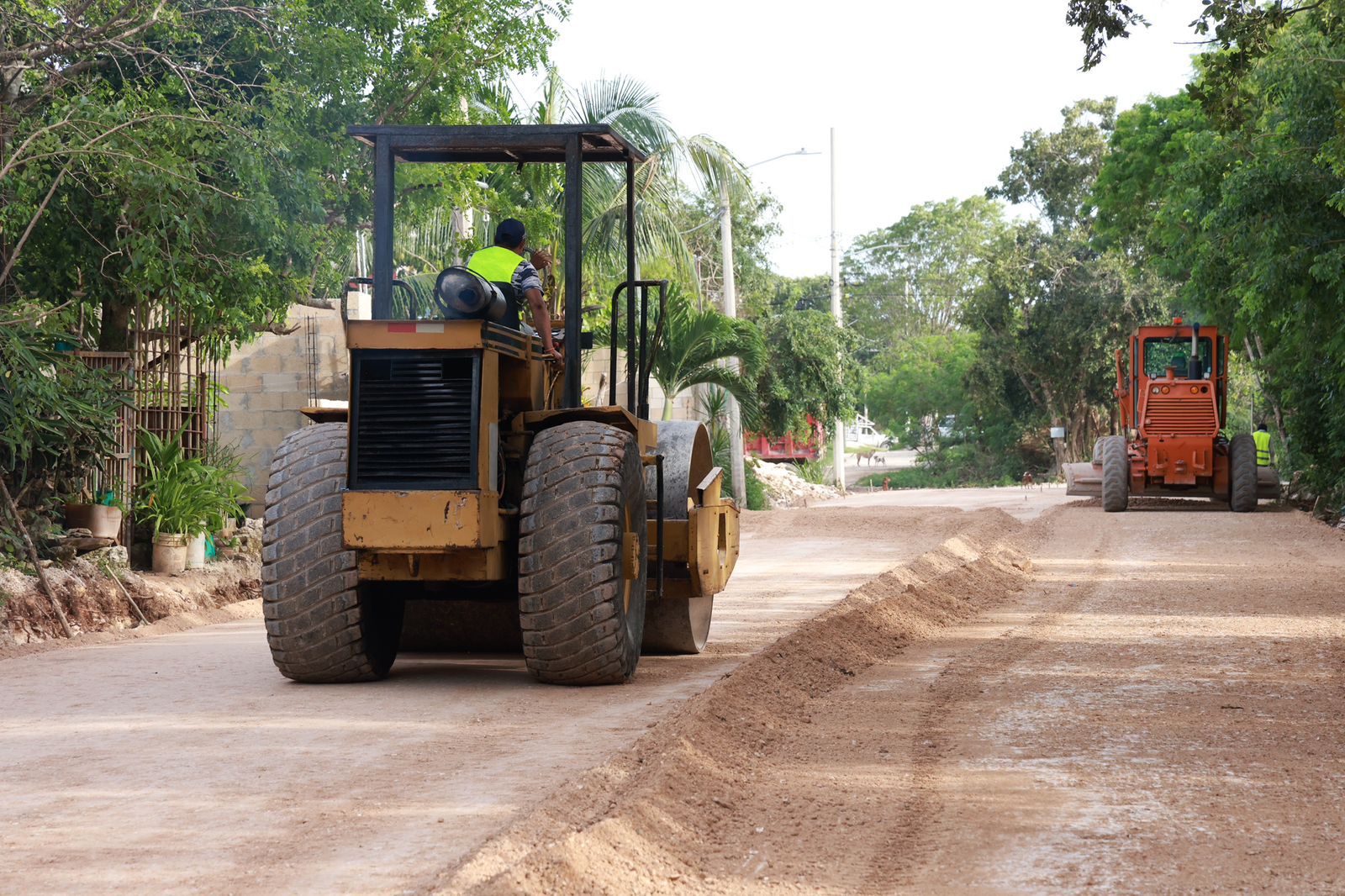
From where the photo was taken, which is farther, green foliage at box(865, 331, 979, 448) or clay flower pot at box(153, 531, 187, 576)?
green foliage at box(865, 331, 979, 448)

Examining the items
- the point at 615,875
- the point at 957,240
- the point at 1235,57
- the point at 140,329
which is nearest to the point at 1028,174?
the point at 957,240

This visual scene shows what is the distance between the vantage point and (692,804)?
583cm

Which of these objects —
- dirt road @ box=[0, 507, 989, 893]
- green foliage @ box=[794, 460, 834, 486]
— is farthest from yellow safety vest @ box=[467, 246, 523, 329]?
green foliage @ box=[794, 460, 834, 486]

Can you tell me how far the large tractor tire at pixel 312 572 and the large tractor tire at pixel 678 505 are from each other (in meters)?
2.05

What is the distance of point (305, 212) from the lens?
15.0 m

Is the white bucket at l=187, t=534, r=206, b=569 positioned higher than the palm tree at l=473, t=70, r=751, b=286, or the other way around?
the palm tree at l=473, t=70, r=751, b=286

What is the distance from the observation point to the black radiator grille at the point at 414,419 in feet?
25.8

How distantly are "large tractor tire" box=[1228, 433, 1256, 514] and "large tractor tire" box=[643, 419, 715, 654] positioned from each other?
18643 millimetres

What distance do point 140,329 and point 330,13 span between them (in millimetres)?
3978

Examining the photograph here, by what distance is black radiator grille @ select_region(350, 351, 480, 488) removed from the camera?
7.86 metres

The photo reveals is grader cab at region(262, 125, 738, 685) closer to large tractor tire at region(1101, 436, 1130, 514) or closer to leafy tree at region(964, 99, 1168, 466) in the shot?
large tractor tire at region(1101, 436, 1130, 514)

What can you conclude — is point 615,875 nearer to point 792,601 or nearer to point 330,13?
point 792,601

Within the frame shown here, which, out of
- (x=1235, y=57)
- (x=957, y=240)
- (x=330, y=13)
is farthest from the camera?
(x=957, y=240)

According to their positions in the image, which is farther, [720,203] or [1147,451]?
[720,203]
